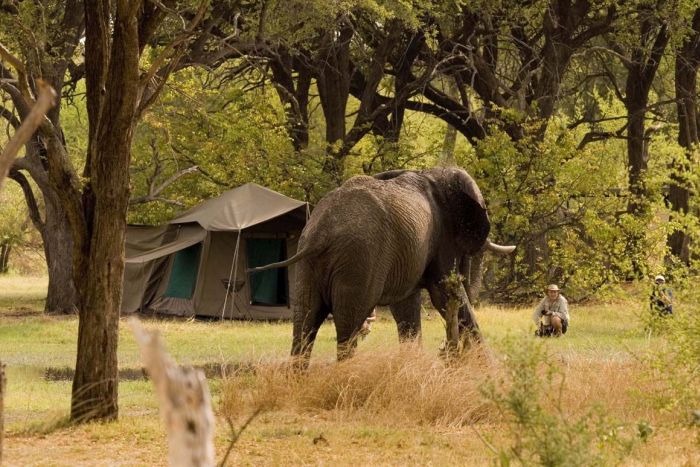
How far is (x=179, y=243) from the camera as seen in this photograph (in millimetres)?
25156

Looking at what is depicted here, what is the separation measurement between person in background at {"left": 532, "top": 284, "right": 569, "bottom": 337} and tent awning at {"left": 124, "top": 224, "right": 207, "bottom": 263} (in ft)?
27.0

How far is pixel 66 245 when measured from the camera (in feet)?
81.0

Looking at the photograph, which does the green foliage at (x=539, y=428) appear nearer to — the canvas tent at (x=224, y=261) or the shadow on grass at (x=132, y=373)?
the shadow on grass at (x=132, y=373)

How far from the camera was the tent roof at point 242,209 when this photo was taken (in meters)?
23.8

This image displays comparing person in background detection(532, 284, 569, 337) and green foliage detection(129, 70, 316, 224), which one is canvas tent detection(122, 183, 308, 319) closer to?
green foliage detection(129, 70, 316, 224)

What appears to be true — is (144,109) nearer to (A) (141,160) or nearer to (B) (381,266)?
(B) (381,266)

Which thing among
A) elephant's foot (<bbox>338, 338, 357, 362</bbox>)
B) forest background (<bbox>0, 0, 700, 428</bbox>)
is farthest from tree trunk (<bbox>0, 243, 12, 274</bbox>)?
elephant's foot (<bbox>338, 338, 357, 362</bbox>)

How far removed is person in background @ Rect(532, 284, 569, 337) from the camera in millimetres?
18688

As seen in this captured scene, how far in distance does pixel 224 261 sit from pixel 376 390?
46.9 feet

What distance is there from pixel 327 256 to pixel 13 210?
3857 centimetres

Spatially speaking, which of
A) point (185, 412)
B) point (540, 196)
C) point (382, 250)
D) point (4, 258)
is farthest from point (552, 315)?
point (4, 258)

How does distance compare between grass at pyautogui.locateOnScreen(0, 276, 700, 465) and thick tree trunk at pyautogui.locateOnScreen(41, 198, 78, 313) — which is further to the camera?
thick tree trunk at pyautogui.locateOnScreen(41, 198, 78, 313)

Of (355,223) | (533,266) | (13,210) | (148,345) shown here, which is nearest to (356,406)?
(355,223)

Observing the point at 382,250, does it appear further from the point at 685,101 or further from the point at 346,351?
the point at 685,101
